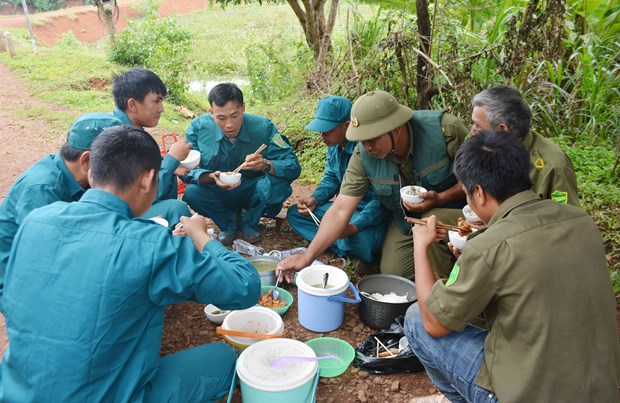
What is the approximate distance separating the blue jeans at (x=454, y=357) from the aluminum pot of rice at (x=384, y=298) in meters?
0.58

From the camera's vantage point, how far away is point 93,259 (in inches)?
68.6

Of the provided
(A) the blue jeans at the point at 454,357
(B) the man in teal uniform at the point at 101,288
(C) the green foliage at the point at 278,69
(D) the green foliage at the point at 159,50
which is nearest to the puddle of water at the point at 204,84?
(D) the green foliage at the point at 159,50

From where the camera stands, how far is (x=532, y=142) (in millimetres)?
2809

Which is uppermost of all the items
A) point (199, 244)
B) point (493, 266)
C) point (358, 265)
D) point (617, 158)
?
point (493, 266)

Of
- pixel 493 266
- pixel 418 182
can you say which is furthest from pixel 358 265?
pixel 493 266

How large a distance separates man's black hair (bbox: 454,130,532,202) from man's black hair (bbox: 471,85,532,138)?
31.9 inches

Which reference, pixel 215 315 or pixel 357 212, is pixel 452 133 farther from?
pixel 215 315

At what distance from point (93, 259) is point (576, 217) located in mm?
1935

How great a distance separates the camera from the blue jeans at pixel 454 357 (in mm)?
2070

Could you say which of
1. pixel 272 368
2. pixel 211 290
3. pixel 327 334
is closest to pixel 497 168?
pixel 211 290

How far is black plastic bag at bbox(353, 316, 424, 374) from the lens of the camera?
109 inches

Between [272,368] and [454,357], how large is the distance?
0.90 meters

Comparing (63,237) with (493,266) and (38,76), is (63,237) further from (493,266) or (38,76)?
(38,76)

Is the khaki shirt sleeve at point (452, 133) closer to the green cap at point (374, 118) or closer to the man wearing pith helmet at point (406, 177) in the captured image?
the man wearing pith helmet at point (406, 177)
